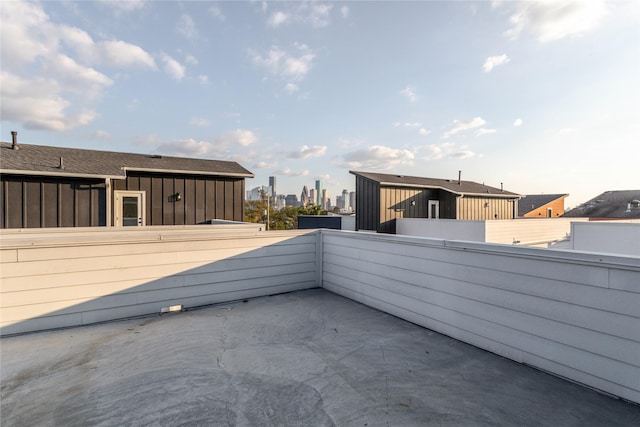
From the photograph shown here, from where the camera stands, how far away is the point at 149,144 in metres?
11.4

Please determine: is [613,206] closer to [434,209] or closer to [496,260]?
[434,209]

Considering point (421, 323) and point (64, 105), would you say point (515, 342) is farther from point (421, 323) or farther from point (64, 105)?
point (64, 105)

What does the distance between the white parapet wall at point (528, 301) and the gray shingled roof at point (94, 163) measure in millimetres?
6033

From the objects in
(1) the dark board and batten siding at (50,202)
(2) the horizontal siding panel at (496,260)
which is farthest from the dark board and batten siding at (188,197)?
(2) the horizontal siding panel at (496,260)

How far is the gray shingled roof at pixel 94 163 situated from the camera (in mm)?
5730

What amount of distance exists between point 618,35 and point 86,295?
8135mm

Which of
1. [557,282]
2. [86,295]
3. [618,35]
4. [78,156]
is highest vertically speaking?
[618,35]

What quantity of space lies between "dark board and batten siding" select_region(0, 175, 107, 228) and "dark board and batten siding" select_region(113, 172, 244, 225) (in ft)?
2.58

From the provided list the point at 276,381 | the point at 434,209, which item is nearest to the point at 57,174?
the point at 276,381

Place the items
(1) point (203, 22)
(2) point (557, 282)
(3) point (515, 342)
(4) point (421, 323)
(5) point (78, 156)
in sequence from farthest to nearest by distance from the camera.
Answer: (5) point (78, 156) → (1) point (203, 22) → (4) point (421, 323) → (3) point (515, 342) → (2) point (557, 282)

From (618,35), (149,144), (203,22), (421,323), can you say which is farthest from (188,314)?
(149,144)

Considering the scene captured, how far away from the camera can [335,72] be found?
8008 millimetres

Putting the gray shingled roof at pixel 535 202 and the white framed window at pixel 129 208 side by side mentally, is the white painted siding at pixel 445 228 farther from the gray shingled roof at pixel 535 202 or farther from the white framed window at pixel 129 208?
the gray shingled roof at pixel 535 202

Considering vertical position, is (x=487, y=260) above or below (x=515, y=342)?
above
